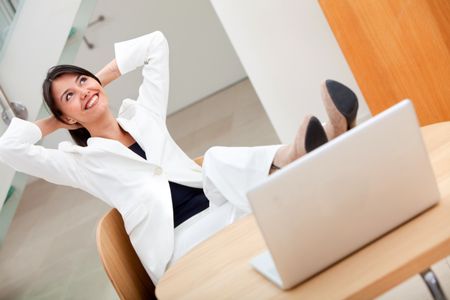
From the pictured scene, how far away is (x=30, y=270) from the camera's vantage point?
15.0ft

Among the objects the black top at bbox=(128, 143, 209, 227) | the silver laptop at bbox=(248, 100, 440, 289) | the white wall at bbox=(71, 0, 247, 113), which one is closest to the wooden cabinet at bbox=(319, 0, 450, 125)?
the black top at bbox=(128, 143, 209, 227)

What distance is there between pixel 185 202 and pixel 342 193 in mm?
1343

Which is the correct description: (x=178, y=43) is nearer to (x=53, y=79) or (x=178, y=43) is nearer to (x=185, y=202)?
(x=53, y=79)

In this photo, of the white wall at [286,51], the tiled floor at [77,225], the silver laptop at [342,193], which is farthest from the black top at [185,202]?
the white wall at [286,51]

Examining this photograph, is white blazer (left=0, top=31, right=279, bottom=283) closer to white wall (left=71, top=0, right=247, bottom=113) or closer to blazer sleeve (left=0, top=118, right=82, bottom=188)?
blazer sleeve (left=0, top=118, right=82, bottom=188)

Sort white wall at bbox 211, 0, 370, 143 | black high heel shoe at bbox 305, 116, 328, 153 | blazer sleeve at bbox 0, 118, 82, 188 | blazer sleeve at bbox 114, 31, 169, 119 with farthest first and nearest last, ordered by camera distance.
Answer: white wall at bbox 211, 0, 370, 143, blazer sleeve at bbox 114, 31, 169, 119, blazer sleeve at bbox 0, 118, 82, 188, black high heel shoe at bbox 305, 116, 328, 153

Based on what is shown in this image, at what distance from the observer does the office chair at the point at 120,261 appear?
74.0 inches

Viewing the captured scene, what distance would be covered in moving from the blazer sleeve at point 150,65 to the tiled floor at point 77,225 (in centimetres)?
111

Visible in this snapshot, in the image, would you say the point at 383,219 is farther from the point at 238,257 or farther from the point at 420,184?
the point at 238,257

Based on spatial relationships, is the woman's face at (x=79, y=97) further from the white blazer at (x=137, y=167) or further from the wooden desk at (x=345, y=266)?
the wooden desk at (x=345, y=266)

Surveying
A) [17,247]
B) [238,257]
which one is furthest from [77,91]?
[17,247]

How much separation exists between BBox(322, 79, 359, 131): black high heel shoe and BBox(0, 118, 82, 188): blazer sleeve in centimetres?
114

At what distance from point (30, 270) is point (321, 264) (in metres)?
3.74

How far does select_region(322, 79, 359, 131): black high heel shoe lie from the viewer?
1.48 m
